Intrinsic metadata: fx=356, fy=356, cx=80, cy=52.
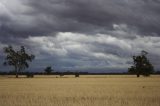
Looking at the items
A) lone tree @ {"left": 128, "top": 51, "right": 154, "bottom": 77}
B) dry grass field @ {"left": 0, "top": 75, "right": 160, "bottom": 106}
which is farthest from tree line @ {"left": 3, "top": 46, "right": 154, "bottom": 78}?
dry grass field @ {"left": 0, "top": 75, "right": 160, "bottom": 106}

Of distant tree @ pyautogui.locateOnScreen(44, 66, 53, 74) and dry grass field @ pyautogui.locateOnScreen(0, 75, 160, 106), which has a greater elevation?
distant tree @ pyautogui.locateOnScreen(44, 66, 53, 74)

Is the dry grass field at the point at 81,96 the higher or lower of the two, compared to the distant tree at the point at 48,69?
lower

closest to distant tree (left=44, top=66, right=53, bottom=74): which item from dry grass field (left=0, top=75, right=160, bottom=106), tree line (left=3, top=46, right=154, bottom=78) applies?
tree line (left=3, top=46, right=154, bottom=78)

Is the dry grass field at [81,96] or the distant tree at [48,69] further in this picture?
the distant tree at [48,69]

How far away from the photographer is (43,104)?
20.1 metres

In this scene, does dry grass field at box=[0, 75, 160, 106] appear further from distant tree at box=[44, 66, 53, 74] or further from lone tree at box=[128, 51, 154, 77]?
distant tree at box=[44, 66, 53, 74]

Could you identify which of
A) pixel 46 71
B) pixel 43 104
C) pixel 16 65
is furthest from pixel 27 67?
pixel 43 104

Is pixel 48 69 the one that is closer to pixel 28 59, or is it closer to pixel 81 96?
pixel 28 59

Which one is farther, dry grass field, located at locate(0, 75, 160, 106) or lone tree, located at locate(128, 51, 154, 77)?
lone tree, located at locate(128, 51, 154, 77)

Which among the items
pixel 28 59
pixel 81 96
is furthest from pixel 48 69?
pixel 81 96

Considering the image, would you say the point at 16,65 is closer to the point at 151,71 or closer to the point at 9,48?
the point at 9,48

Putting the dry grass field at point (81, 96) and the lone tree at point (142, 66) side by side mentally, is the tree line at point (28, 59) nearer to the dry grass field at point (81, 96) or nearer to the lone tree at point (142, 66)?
the lone tree at point (142, 66)

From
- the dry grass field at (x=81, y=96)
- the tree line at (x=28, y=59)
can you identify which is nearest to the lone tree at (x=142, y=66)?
the tree line at (x=28, y=59)

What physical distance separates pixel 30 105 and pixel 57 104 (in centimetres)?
161
